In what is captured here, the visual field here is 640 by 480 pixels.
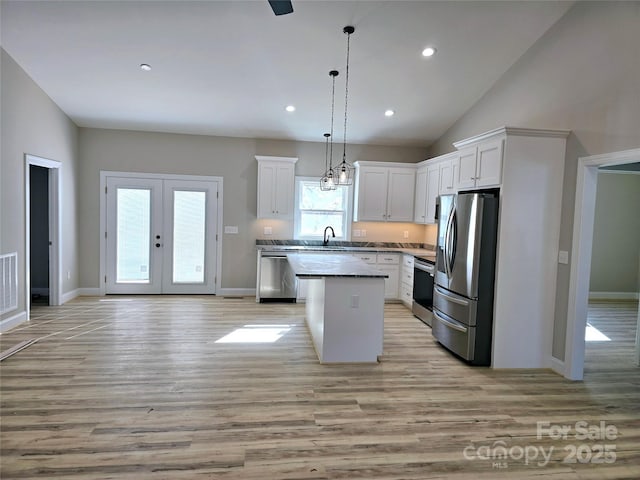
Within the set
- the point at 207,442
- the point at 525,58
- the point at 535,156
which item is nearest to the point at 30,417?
the point at 207,442

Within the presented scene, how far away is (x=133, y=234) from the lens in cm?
648

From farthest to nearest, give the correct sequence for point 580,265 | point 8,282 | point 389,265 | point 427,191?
point 389,265 < point 427,191 < point 8,282 < point 580,265

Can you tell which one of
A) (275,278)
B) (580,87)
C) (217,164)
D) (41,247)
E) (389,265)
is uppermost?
(580,87)

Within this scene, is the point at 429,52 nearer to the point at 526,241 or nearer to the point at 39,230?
the point at 526,241

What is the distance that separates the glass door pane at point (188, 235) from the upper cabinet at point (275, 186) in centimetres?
109

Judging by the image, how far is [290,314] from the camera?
5.62 m

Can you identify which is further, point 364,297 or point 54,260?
point 54,260

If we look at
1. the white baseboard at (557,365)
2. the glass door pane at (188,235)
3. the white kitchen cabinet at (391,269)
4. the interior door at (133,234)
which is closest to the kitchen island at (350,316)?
the white baseboard at (557,365)

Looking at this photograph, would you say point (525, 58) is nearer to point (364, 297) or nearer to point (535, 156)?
point (535, 156)

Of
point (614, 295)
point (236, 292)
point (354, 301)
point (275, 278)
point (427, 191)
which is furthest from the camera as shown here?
point (614, 295)

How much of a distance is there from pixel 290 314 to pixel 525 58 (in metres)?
4.55

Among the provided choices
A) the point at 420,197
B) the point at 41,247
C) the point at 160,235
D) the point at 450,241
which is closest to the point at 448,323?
the point at 450,241

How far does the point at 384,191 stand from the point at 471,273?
301 cm

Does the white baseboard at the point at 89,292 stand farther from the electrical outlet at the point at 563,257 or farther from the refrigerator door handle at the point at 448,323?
the electrical outlet at the point at 563,257
